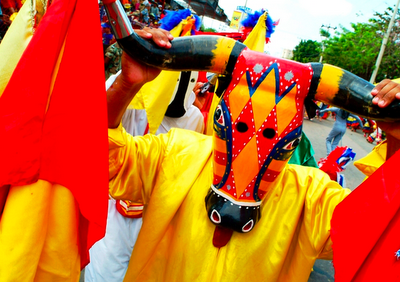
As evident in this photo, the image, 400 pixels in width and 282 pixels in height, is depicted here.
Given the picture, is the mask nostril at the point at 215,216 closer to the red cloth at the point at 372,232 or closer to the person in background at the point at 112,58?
the red cloth at the point at 372,232

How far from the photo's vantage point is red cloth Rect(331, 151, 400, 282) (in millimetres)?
873

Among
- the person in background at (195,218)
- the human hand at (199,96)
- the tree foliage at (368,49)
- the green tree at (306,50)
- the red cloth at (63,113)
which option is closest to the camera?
the red cloth at (63,113)

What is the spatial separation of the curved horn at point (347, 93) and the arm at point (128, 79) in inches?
21.8

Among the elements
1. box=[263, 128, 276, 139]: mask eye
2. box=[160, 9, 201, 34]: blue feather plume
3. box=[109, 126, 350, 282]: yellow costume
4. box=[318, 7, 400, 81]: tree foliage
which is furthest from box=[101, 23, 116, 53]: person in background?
box=[318, 7, 400, 81]: tree foliage

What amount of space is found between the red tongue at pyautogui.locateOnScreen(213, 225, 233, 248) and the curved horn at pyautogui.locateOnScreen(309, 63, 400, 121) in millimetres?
624

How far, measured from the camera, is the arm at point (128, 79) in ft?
3.22

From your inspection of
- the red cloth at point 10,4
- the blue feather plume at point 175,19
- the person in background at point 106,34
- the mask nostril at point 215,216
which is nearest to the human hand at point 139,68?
the mask nostril at point 215,216

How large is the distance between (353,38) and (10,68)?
22.7 m

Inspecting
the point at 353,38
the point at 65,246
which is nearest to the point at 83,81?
the point at 65,246

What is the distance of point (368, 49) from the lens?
17.2 m

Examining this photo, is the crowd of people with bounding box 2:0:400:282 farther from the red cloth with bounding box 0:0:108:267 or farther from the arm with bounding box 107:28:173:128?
the red cloth with bounding box 0:0:108:267

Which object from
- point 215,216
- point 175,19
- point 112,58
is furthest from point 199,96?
point 215,216

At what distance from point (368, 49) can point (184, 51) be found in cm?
1994

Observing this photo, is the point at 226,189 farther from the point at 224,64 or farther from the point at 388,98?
the point at 388,98
